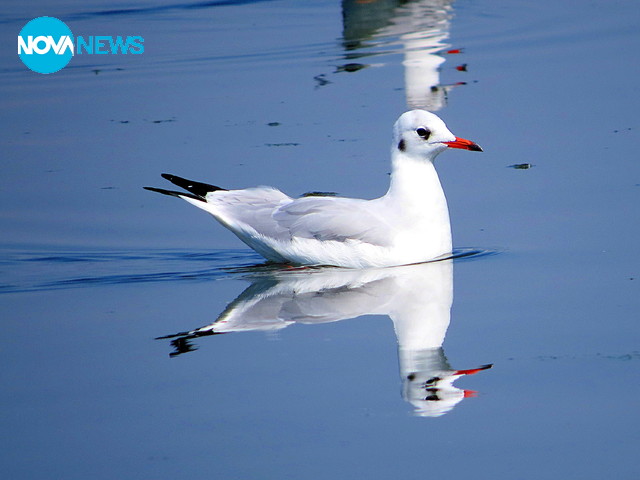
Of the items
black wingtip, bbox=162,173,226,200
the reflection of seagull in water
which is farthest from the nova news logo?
the reflection of seagull in water

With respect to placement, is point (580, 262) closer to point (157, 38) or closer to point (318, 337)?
point (318, 337)

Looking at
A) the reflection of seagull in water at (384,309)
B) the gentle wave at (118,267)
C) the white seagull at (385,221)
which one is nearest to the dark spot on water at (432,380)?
the reflection of seagull in water at (384,309)

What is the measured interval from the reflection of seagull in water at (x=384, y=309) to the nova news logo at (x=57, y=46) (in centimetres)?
780

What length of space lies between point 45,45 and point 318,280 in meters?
9.84

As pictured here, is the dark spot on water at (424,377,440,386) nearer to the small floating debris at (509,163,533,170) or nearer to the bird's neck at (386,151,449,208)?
the bird's neck at (386,151,449,208)

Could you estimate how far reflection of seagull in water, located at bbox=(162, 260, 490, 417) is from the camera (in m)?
5.85

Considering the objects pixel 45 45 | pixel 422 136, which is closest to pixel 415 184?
pixel 422 136

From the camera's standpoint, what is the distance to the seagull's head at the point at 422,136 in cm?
790

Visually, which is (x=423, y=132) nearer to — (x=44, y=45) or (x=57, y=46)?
(x=57, y=46)

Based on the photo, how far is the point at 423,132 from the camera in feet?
26.1

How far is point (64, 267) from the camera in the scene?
8.18m

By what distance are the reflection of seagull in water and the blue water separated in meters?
0.02

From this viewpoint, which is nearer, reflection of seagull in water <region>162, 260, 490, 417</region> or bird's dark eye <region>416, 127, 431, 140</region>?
reflection of seagull in water <region>162, 260, 490, 417</region>

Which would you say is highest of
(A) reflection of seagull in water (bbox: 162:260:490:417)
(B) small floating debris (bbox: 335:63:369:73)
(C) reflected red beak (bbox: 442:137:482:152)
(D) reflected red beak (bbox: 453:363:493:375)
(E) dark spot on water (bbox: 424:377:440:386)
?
(B) small floating debris (bbox: 335:63:369:73)
